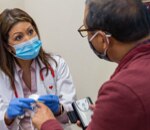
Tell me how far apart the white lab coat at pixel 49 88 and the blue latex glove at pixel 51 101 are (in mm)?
121

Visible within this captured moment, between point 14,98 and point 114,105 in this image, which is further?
point 14,98

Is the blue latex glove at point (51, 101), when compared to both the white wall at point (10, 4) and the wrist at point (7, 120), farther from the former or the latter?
the white wall at point (10, 4)

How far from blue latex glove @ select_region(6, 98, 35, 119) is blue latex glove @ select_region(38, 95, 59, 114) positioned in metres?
0.06

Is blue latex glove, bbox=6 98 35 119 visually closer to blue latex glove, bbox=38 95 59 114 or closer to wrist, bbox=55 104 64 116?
blue latex glove, bbox=38 95 59 114

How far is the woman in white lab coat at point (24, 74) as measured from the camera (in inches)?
61.7

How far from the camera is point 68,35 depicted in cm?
204

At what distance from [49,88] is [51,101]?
0.21m

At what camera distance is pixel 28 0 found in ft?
6.48

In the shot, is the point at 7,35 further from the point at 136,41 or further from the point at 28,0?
the point at 136,41

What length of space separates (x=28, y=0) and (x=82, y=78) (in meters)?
0.66

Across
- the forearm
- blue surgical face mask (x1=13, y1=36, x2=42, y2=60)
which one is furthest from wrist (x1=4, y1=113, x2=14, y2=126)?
the forearm

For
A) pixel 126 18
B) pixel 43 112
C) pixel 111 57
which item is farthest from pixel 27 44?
pixel 126 18

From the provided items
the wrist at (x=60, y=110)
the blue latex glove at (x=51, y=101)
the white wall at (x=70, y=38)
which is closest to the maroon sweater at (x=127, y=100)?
the blue latex glove at (x=51, y=101)

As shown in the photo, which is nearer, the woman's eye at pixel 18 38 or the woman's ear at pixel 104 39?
the woman's ear at pixel 104 39
